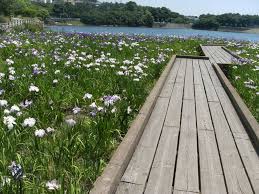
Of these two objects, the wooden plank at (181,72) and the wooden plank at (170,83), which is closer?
the wooden plank at (170,83)

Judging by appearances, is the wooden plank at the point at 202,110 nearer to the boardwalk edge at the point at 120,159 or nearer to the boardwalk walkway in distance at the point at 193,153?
the boardwalk walkway in distance at the point at 193,153

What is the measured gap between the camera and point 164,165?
4102 mm

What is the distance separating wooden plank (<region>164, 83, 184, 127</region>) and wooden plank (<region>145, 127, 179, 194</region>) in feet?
1.38

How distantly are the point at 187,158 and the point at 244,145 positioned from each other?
902mm

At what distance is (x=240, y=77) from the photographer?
30.5 ft

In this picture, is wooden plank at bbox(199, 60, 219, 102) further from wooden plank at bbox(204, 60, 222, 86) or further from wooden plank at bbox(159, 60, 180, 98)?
wooden plank at bbox(159, 60, 180, 98)

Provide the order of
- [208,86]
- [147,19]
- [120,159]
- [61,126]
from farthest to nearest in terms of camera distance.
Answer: [147,19], [208,86], [61,126], [120,159]

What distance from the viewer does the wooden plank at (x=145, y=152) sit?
3799 millimetres

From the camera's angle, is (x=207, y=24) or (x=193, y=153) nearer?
(x=193, y=153)

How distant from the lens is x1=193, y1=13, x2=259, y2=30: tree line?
94.5 metres

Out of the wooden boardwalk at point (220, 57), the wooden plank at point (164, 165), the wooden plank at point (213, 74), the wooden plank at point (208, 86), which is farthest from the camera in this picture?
the wooden boardwalk at point (220, 57)

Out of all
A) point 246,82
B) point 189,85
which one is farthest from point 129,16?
point 246,82

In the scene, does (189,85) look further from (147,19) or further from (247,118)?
(147,19)

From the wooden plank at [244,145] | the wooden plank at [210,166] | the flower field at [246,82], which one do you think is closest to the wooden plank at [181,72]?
the flower field at [246,82]
